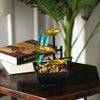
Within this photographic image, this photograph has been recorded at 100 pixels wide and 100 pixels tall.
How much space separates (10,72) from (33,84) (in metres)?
0.14

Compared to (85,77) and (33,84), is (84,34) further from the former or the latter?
(33,84)

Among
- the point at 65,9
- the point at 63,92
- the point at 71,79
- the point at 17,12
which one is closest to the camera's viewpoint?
the point at 63,92

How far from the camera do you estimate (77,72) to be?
3.57 feet

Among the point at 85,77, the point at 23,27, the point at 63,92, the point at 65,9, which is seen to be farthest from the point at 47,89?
the point at 23,27

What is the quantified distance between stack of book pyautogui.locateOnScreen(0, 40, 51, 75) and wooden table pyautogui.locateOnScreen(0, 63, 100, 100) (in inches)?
1.0

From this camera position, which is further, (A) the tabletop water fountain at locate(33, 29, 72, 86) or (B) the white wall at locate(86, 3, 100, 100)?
(B) the white wall at locate(86, 3, 100, 100)

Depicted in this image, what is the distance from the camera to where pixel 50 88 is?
90 centimetres

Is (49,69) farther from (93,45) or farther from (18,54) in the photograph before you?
(93,45)

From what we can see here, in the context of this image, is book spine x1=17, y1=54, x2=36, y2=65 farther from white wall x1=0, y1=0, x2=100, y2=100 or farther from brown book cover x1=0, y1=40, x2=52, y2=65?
white wall x1=0, y1=0, x2=100, y2=100

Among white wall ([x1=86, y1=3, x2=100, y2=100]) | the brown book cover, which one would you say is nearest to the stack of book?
the brown book cover

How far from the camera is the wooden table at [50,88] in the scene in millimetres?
856

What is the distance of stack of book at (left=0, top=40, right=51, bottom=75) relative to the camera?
1029 millimetres

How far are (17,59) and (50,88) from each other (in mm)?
205

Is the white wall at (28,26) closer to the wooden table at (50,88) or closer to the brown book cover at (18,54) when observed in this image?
the brown book cover at (18,54)
